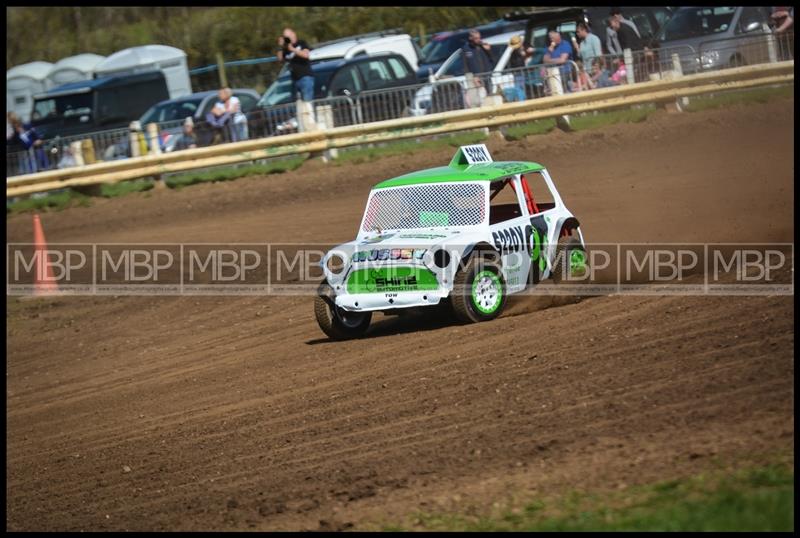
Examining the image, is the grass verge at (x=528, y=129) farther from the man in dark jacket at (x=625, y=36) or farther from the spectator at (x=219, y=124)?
the spectator at (x=219, y=124)

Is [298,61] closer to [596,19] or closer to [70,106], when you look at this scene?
[596,19]

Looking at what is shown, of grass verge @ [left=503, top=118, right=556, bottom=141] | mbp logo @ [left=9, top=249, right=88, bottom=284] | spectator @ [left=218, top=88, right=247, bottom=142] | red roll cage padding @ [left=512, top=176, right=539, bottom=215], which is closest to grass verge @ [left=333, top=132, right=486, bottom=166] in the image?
grass verge @ [left=503, top=118, right=556, bottom=141]

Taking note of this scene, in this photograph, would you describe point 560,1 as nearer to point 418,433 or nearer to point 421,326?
point 421,326

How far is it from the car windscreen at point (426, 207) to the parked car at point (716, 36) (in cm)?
1140

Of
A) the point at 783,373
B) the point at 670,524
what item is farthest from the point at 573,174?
the point at 670,524

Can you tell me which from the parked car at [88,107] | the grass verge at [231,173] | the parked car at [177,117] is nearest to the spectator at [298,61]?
the parked car at [177,117]

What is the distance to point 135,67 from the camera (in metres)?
31.9

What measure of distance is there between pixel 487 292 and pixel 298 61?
1223cm

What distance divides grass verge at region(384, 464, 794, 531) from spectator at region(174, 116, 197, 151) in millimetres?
16516

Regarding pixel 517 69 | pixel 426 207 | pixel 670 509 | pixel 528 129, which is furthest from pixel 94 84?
pixel 670 509

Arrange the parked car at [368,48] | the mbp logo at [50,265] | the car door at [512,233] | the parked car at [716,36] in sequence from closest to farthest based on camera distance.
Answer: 1. the car door at [512,233]
2. the mbp logo at [50,265]
3. the parked car at [716,36]
4. the parked car at [368,48]

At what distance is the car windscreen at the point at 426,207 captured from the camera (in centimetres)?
1048

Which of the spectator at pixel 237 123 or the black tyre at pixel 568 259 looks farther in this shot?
the spectator at pixel 237 123

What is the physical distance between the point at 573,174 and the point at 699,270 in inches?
262
